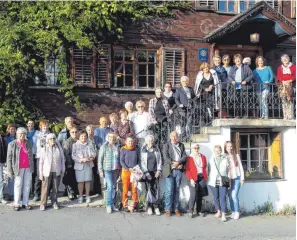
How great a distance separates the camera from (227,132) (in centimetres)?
1081

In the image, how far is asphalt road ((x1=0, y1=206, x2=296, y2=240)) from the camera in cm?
822

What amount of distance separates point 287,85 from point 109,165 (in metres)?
5.40

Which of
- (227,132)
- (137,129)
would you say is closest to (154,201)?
(137,129)

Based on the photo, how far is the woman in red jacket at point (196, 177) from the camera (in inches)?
380

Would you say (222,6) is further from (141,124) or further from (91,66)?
(141,124)

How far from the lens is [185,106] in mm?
10688

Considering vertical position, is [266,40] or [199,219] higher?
[266,40]

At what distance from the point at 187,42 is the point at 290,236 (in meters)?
7.33

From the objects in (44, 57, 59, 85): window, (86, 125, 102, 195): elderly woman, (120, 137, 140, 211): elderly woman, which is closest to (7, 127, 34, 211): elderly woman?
(86, 125, 102, 195): elderly woman

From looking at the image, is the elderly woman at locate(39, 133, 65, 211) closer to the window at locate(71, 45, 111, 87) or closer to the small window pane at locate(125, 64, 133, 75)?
the window at locate(71, 45, 111, 87)

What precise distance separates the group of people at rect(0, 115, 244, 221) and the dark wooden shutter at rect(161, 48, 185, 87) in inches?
154

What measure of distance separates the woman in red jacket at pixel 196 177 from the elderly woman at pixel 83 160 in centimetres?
229

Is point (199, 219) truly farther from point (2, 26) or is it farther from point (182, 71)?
point (2, 26)

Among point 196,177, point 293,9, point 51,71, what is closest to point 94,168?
point 196,177
